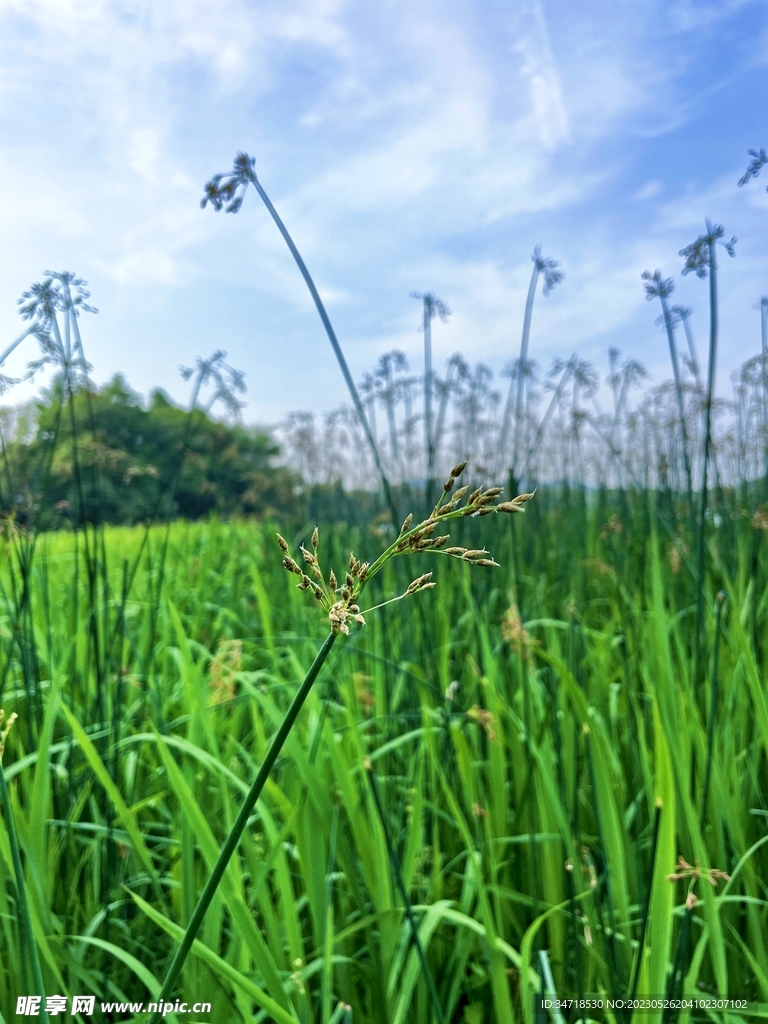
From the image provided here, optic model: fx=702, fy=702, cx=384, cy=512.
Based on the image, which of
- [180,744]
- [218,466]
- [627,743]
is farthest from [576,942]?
[218,466]

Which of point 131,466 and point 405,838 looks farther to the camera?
point 131,466

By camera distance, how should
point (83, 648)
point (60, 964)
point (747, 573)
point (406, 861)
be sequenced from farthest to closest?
point (747, 573), point (83, 648), point (406, 861), point (60, 964)

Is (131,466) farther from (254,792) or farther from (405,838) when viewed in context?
(254,792)

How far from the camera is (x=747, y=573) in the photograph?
248 cm

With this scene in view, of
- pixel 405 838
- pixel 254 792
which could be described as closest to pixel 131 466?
pixel 405 838

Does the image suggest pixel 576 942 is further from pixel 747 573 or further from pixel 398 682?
pixel 747 573

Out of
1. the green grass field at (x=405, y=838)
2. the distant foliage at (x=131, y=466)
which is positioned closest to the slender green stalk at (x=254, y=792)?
the green grass field at (x=405, y=838)

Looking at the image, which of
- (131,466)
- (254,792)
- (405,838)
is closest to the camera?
(254,792)

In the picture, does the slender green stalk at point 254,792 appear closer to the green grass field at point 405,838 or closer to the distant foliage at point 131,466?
the green grass field at point 405,838

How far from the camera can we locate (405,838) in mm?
1523

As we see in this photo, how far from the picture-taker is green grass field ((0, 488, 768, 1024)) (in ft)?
3.43

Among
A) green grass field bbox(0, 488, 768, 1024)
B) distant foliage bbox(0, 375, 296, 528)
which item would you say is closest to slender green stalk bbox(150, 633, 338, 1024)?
green grass field bbox(0, 488, 768, 1024)

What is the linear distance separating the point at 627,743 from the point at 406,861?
0.75m

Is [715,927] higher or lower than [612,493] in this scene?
lower
